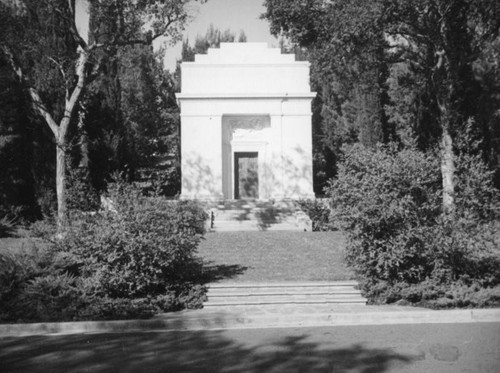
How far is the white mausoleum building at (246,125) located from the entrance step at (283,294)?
13108 mm

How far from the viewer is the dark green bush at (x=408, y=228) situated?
10836mm

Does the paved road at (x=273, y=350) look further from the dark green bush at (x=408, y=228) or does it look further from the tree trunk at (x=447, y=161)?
the tree trunk at (x=447, y=161)

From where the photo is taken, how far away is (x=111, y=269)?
1041cm

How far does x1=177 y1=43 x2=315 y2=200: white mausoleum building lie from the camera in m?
25.2

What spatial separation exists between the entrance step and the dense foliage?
1.87 feet

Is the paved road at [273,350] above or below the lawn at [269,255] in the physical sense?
below

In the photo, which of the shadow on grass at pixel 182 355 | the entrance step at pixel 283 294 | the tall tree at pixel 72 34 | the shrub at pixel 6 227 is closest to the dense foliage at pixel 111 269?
the entrance step at pixel 283 294

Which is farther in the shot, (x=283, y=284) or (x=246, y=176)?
(x=246, y=176)

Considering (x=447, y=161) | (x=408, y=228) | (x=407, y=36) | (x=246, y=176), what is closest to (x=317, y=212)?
(x=246, y=176)

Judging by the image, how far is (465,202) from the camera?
11531mm

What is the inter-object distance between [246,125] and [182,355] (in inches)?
782

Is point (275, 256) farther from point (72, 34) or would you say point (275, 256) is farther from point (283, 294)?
point (72, 34)

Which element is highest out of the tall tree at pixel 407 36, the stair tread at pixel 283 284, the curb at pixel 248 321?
the tall tree at pixel 407 36

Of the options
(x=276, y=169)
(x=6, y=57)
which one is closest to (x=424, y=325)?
(x=276, y=169)
